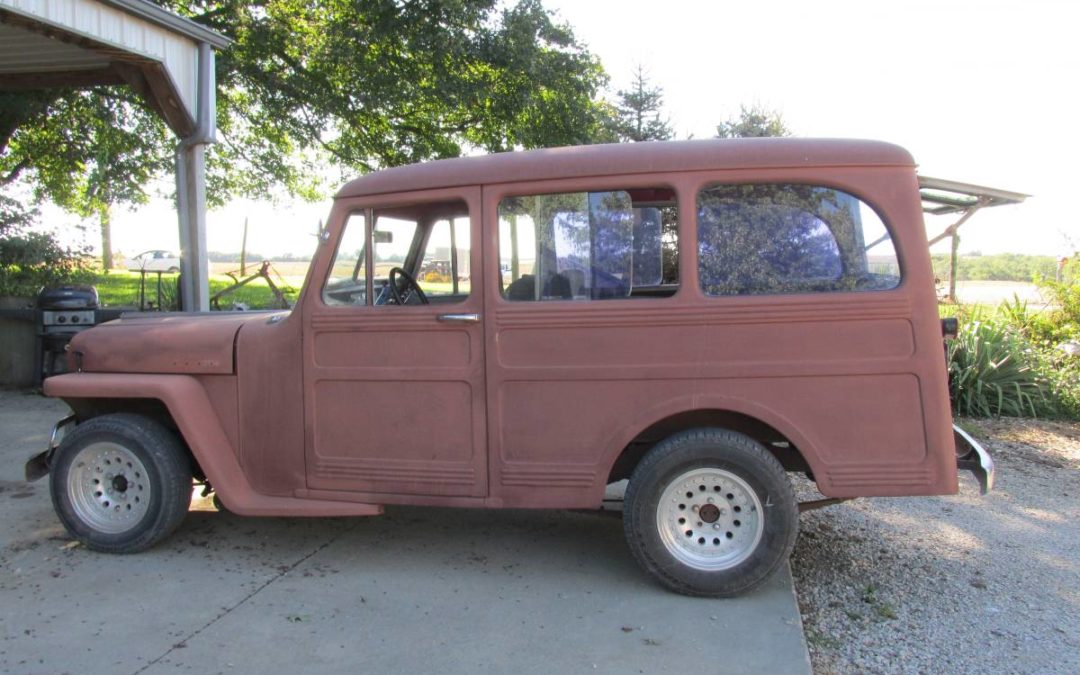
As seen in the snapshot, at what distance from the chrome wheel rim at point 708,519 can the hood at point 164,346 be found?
2437 millimetres

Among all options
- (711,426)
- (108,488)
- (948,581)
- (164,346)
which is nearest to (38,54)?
(164,346)

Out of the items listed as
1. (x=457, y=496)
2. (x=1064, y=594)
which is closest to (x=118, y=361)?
(x=457, y=496)

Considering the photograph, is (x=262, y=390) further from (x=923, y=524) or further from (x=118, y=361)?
(x=923, y=524)

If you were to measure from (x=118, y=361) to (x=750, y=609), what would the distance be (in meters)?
3.63

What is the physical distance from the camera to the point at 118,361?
14.7 ft

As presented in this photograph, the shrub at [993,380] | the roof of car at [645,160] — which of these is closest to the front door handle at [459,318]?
the roof of car at [645,160]

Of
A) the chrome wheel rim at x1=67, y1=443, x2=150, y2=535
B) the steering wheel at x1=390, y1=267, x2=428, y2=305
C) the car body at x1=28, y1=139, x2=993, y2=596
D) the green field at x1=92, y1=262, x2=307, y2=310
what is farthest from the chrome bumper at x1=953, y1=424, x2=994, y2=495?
the green field at x1=92, y1=262, x2=307, y2=310

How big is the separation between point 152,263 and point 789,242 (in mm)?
11188

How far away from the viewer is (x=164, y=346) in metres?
4.41

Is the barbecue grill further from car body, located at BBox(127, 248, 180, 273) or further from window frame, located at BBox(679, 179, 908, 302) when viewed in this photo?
window frame, located at BBox(679, 179, 908, 302)

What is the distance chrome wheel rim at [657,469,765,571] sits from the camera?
3.76m

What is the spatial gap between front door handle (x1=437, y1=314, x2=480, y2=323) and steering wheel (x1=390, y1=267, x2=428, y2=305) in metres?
0.27

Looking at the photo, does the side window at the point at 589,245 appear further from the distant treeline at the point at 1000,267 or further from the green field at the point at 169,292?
the distant treeline at the point at 1000,267

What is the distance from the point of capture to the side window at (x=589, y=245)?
12.6ft
